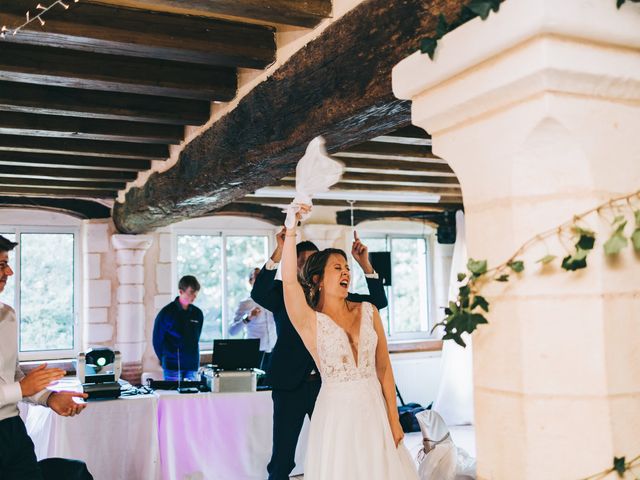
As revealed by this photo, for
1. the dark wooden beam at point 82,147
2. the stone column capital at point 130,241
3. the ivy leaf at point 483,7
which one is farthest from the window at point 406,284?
the ivy leaf at point 483,7

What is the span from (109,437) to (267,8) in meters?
3.27

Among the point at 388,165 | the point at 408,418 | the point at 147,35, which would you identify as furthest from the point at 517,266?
the point at 408,418

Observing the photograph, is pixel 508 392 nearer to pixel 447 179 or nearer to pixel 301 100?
pixel 301 100

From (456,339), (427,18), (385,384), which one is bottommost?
(385,384)

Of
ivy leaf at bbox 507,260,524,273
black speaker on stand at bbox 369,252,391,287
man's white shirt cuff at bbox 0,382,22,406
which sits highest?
black speaker on stand at bbox 369,252,391,287

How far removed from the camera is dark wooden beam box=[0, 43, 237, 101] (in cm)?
287

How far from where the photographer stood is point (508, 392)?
4.75ft

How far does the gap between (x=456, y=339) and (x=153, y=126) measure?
10.1 ft

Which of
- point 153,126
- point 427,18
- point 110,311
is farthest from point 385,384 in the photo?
point 110,311

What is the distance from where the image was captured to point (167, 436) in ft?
15.0

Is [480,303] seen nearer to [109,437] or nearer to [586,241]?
[586,241]

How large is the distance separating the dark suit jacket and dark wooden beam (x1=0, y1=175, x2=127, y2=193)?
10.1ft

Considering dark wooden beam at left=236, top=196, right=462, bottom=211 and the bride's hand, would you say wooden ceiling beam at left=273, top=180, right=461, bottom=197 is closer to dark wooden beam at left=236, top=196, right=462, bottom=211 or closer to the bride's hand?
dark wooden beam at left=236, top=196, right=462, bottom=211

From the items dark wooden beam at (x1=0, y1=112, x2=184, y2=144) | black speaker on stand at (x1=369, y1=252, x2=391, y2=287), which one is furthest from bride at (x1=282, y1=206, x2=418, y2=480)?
black speaker on stand at (x1=369, y1=252, x2=391, y2=287)
